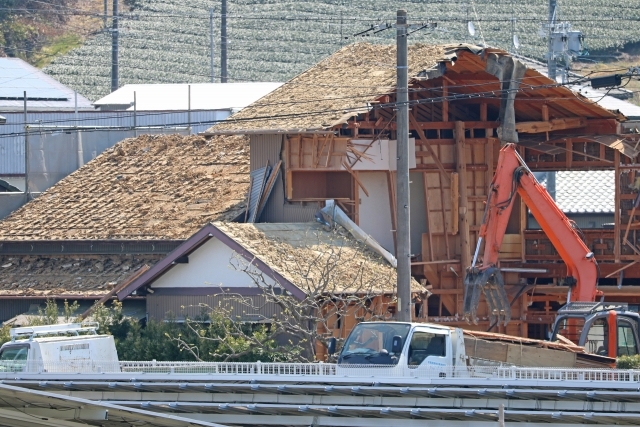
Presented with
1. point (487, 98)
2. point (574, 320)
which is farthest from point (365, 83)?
point (574, 320)

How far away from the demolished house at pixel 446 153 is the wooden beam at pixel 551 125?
38 mm

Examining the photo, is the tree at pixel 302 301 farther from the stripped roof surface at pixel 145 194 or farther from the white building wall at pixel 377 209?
the stripped roof surface at pixel 145 194

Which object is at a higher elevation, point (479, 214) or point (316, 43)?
point (316, 43)

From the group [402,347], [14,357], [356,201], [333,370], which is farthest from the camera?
[356,201]

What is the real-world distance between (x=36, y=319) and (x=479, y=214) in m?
12.1

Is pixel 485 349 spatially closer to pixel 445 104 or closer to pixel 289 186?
pixel 289 186

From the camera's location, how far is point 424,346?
71.8 ft

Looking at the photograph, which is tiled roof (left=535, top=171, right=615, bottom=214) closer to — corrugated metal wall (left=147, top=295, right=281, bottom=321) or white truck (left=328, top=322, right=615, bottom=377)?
corrugated metal wall (left=147, top=295, right=281, bottom=321)

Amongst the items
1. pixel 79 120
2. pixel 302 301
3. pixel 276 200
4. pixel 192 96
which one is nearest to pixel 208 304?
pixel 302 301

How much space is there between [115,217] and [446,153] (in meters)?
9.15

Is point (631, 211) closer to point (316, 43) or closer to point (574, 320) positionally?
point (574, 320)

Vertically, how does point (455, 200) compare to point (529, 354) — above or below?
above

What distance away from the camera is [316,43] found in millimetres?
94750

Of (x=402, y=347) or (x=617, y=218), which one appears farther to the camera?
(x=617, y=218)
